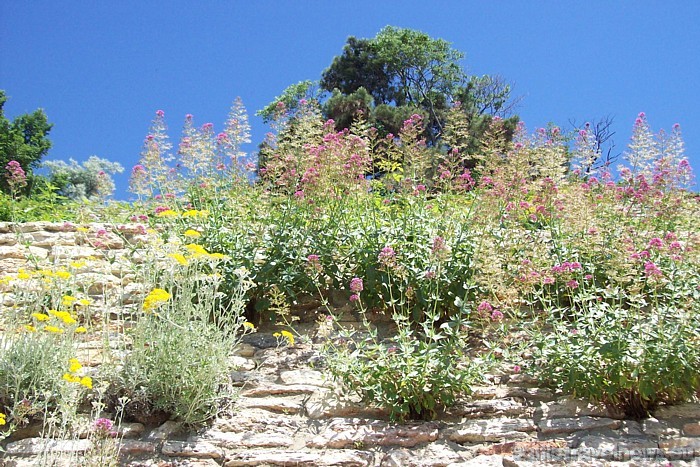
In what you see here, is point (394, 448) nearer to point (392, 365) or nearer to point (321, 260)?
point (392, 365)

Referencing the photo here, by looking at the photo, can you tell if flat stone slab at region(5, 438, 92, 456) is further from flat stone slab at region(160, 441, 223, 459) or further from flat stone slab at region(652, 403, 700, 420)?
flat stone slab at region(652, 403, 700, 420)

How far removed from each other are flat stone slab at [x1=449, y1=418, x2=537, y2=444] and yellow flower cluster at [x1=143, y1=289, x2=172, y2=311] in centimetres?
179

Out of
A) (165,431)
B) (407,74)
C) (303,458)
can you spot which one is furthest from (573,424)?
(407,74)

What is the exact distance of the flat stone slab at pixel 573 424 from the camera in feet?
12.1

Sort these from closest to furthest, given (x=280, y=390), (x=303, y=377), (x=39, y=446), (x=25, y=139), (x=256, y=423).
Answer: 1. (x=39, y=446)
2. (x=256, y=423)
3. (x=280, y=390)
4. (x=303, y=377)
5. (x=25, y=139)

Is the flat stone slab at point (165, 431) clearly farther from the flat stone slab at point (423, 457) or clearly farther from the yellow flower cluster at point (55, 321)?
the flat stone slab at point (423, 457)

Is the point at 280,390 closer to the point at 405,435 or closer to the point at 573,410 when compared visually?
the point at 405,435

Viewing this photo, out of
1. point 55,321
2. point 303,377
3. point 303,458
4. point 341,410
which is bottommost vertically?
point 303,458

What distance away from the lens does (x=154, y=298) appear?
3518 millimetres

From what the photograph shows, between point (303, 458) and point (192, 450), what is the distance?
2.11 feet

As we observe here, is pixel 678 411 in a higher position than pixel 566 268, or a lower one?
lower

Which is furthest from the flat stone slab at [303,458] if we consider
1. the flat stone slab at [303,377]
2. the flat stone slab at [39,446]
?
the flat stone slab at [39,446]

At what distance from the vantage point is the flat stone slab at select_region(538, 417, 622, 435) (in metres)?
3.70

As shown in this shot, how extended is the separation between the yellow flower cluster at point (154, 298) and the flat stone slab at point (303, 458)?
95cm
